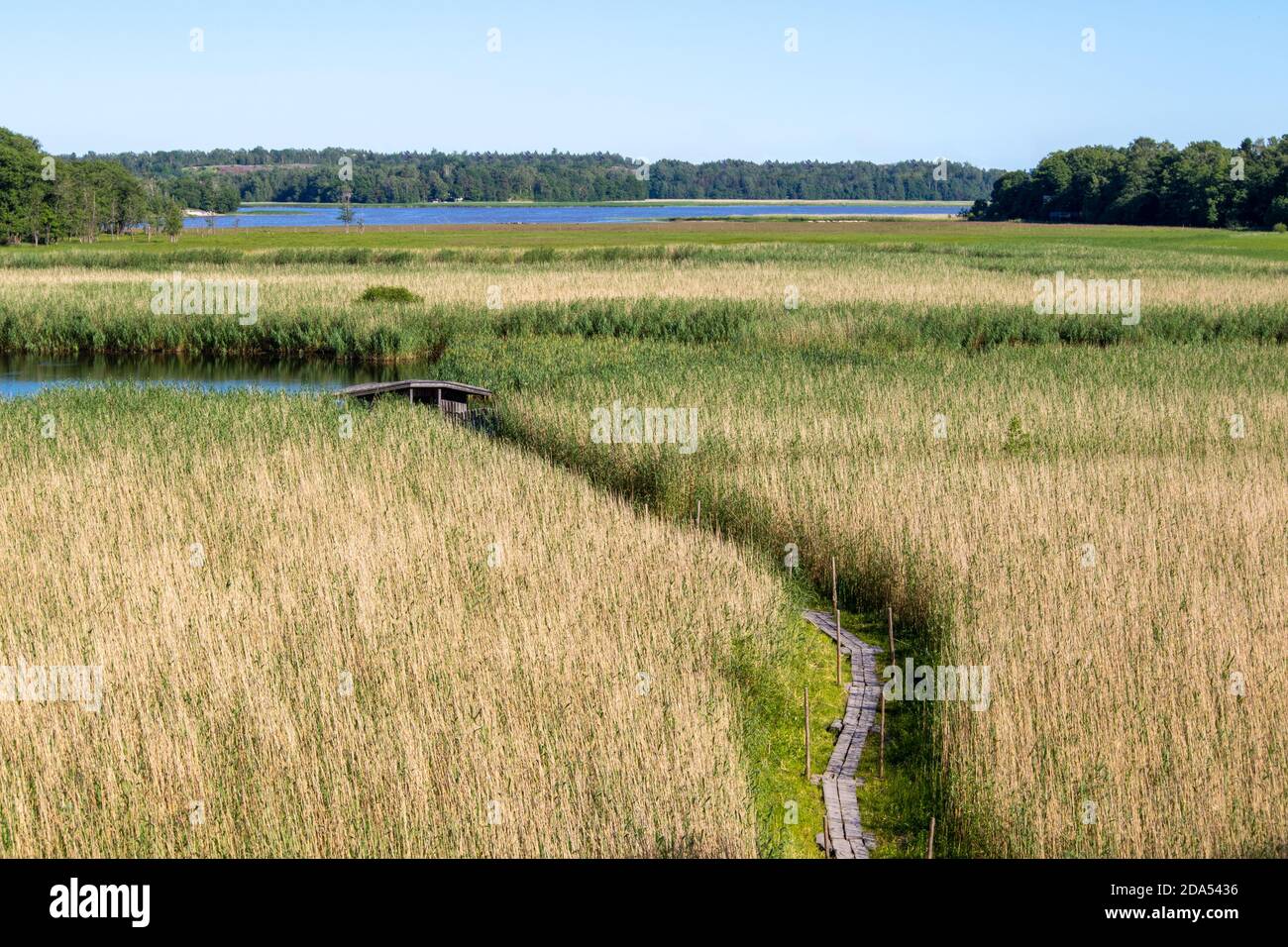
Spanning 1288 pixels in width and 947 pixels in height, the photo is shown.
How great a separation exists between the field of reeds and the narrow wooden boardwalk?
0.20 metres

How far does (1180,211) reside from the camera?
110 meters

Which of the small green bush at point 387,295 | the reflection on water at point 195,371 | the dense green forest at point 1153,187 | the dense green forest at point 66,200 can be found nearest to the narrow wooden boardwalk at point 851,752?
the reflection on water at point 195,371

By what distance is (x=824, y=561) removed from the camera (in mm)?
13570

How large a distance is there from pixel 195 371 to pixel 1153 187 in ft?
345

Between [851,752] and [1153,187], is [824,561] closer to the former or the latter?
[851,752]

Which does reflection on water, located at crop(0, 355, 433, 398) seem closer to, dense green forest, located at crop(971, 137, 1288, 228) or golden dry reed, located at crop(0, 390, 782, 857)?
golden dry reed, located at crop(0, 390, 782, 857)

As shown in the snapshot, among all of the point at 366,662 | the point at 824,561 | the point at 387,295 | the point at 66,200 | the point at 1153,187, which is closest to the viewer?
the point at 366,662

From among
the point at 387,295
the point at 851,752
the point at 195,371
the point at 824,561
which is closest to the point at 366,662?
the point at 851,752

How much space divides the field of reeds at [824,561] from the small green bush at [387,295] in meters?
11.1

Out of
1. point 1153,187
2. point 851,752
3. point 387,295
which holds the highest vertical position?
point 1153,187

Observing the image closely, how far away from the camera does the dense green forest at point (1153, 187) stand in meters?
102

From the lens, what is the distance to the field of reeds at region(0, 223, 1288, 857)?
7.63 meters

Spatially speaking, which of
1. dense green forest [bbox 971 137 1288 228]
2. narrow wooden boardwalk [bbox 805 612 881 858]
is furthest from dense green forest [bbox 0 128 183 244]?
dense green forest [bbox 971 137 1288 228]
